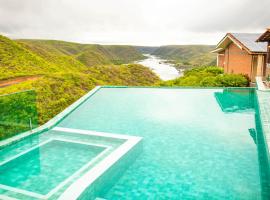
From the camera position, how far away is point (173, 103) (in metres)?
13.0

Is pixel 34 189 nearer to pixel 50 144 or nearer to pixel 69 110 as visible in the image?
pixel 50 144

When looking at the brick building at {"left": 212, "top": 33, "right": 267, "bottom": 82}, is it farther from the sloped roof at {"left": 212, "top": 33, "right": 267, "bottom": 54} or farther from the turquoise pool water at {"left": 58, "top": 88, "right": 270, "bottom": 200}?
the turquoise pool water at {"left": 58, "top": 88, "right": 270, "bottom": 200}

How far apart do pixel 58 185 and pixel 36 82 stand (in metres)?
24.9

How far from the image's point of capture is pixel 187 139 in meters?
8.45

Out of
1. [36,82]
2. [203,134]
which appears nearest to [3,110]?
[203,134]

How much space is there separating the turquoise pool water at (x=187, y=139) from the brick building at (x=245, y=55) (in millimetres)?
4687

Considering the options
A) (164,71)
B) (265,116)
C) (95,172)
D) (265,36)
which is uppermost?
(265,36)

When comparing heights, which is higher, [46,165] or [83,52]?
[83,52]

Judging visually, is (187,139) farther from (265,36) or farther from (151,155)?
(265,36)

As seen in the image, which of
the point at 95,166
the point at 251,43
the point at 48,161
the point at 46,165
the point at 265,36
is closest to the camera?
the point at 95,166

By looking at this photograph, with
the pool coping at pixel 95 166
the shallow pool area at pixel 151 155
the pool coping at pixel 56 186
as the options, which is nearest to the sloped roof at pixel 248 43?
the shallow pool area at pixel 151 155

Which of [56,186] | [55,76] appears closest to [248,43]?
[56,186]

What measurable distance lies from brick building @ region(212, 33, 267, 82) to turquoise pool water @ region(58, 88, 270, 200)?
4687 millimetres

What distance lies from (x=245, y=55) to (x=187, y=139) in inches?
607
